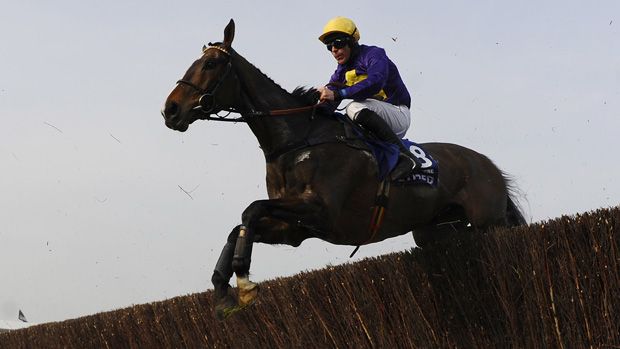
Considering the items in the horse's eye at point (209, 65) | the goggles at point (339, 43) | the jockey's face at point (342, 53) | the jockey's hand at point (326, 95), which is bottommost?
the jockey's hand at point (326, 95)

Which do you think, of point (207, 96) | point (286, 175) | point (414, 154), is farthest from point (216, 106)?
point (414, 154)

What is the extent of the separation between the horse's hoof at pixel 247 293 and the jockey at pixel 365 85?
72.3 inches

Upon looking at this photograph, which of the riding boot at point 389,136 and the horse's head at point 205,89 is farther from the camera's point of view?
the riding boot at point 389,136

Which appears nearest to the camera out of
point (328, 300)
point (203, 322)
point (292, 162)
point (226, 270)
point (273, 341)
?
point (226, 270)

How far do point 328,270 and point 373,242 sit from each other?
1.90 meters

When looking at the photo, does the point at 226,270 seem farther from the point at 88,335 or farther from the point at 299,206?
the point at 88,335

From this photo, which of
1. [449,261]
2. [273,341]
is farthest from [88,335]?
[449,261]

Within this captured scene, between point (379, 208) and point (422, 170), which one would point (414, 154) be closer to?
point (422, 170)

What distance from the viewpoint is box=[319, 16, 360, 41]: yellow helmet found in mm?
7965

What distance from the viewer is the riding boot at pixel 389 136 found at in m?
7.94

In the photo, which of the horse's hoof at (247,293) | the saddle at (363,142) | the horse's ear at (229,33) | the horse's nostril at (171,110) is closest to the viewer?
the horse's hoof at (247,293)

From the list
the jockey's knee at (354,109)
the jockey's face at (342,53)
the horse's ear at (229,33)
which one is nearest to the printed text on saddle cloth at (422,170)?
the jockey's knee at (354,109)

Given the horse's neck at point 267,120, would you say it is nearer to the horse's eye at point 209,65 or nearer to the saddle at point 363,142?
the saddle at point 363,142

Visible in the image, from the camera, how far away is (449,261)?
8.55 metres
